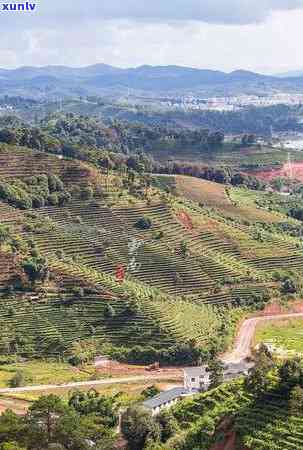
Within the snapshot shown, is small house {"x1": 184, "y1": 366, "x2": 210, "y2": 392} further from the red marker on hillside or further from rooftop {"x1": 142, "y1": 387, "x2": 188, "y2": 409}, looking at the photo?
the red marker on hillside

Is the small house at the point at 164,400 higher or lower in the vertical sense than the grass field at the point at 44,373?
higher

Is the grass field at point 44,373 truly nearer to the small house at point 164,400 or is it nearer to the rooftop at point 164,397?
the rooftop at point 164,397

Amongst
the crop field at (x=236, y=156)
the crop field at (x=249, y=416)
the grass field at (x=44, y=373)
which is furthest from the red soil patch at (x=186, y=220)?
the crop field at (x=236, y=156)

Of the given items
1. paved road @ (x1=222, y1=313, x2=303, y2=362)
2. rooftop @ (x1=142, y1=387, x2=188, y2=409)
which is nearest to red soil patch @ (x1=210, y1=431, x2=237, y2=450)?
rooftop @ (x1=142, y1=387, x2=188, y2=409)

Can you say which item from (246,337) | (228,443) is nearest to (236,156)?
(246,337)

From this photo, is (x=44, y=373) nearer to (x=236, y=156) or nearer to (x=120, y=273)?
(x=120, y=273)

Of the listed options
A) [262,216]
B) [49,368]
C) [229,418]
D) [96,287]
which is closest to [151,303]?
[96,287]

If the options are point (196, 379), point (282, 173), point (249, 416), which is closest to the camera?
point (249, 416)
